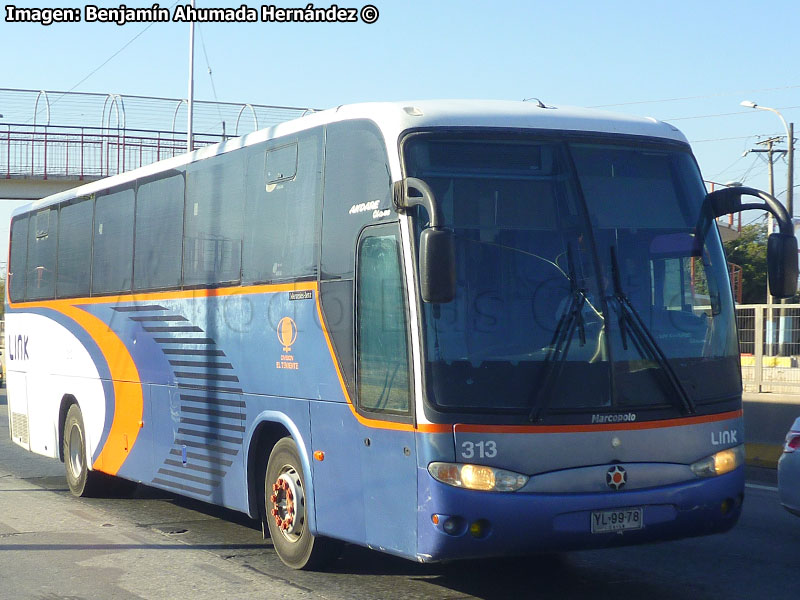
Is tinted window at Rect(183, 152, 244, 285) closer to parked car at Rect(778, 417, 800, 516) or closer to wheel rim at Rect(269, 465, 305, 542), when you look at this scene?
wheel rim at Rect(269, 465, 305, 542)

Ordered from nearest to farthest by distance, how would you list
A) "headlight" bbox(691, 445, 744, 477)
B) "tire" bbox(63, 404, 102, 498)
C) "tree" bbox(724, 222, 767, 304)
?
"headlight" bbox(691, 445, 744, 477) < "tire" bbox(63, 404, 102, 498) < "tree" bbox(724, 222, 767, 304)

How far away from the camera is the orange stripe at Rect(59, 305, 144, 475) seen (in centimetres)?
1162

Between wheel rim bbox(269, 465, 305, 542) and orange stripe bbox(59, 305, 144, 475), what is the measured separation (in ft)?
10.7

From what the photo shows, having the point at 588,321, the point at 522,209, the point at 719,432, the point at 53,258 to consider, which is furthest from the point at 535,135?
the point at 53,258

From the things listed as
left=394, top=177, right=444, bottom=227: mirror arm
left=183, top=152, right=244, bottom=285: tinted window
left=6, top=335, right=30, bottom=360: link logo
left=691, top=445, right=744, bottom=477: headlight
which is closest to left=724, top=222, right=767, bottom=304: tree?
left=6, top=335, right=30, bottom=360: link logo

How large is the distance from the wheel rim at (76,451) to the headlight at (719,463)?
8.13 metres

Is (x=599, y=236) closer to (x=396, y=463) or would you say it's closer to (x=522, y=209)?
(x=522, y=209)

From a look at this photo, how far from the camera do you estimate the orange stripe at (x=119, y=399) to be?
11625 millimetres

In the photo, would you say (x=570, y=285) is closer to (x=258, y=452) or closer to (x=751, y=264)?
(x=258, y=452)

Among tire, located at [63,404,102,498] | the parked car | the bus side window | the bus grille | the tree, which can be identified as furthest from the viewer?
the tree

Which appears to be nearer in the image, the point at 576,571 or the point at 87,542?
the point at 576,571

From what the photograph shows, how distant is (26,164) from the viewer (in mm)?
33312

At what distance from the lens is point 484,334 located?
22.2 ft

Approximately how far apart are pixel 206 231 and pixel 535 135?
12.6 ft
